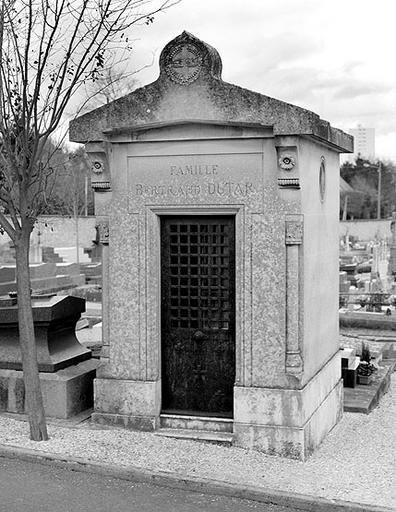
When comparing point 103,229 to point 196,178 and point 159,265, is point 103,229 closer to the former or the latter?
point 159,265

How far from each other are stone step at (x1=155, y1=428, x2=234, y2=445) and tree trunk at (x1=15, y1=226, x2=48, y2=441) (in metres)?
1.13

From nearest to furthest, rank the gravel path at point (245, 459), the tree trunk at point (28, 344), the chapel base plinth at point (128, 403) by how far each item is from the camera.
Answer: the gravel path at point (245, 459) < the tree trunk at point (28, 344) < the chapel base plinth at point (128, 403)

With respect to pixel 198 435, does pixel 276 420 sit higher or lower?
higher

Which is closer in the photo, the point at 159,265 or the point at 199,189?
the point at 199,189

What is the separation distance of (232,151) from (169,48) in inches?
44.3

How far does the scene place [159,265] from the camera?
7.34 m

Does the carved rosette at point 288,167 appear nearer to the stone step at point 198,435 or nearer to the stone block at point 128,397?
the stone block at point 128,397

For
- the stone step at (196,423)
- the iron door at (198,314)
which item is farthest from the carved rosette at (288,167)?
the stone step at (196,423)

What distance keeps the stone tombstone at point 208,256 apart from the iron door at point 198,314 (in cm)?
1

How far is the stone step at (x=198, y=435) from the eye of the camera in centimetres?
700

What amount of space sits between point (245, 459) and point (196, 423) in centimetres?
74

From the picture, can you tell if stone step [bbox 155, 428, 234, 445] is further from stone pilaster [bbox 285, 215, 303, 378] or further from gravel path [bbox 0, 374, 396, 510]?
stone pilaster [bbox 285, 215, 303, 378]

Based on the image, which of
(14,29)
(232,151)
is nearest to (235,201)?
(232,151)

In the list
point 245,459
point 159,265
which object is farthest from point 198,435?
point 159,265
